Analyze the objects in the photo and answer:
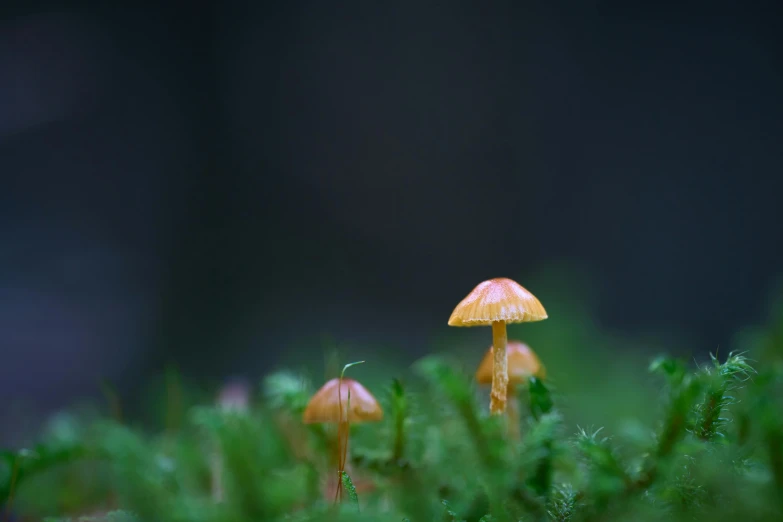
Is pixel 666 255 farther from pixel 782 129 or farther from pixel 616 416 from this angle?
pixel 616 416

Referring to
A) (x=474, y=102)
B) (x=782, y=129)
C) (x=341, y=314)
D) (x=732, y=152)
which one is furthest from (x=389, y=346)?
(x=782, y=129)

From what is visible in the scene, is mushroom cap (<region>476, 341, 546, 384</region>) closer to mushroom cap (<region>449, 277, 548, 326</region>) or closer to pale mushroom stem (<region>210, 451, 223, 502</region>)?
mushroom cap (<region>449, 277, 548, 326</region>)

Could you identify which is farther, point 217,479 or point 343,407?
point 217,479

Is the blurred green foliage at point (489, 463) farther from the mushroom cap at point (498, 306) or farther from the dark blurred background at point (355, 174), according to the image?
the dark blurred background at point (355, 174)

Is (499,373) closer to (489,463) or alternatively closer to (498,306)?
(498,306)

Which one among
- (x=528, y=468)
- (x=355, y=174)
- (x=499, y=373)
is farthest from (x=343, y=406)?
(x=355, y=174)

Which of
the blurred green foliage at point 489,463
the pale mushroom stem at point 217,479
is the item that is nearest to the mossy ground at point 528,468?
the blurred green foliage at point 489,463

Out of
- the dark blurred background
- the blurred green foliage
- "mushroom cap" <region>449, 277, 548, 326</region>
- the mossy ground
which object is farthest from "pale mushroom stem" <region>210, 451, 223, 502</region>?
the dark blurred background
